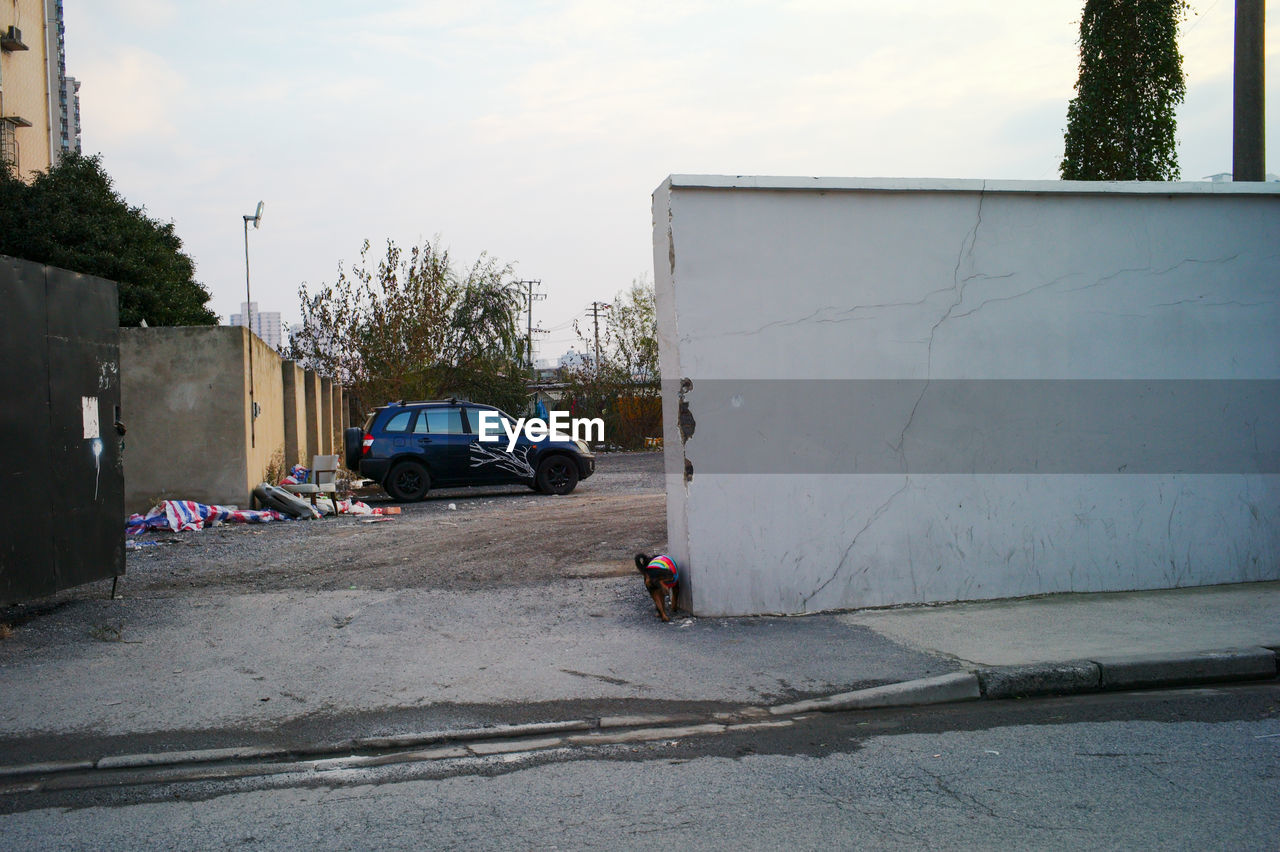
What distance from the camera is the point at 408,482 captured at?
59.1 feet

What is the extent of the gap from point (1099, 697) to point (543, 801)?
3.37 meters

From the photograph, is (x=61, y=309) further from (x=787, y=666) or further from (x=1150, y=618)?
(x=1150, y=618)

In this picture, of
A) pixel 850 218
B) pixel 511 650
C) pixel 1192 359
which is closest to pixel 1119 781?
pixel 511 650

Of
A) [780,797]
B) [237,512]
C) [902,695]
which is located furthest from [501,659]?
[237,512]

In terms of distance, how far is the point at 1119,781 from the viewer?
4.26 metres

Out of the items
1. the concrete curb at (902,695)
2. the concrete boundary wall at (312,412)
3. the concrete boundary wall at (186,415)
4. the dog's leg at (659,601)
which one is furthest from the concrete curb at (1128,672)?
the concrete boundary wall at (312,412)

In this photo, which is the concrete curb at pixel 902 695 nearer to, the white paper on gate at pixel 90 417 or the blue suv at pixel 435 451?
the white paper on gate at pixel 90 417

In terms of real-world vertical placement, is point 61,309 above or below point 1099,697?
above

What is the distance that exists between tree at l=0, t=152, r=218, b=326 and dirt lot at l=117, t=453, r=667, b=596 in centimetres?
1244

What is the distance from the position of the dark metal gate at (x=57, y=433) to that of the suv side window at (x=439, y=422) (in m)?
9.92

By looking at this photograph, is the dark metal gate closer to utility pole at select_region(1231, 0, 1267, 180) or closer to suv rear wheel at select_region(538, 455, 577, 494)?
utility pole at select_region(1231, 0, 1267, 180)

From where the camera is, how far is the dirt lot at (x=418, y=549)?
940 cm

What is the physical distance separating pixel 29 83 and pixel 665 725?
3643 cm

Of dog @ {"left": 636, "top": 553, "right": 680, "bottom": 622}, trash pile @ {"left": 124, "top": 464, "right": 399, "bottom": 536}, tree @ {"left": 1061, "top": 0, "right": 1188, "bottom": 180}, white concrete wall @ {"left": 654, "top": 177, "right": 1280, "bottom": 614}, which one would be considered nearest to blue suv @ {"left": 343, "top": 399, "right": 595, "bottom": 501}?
trash pile @ {"left": 124, "top": 464, "right": 399, "bottom": 536}
